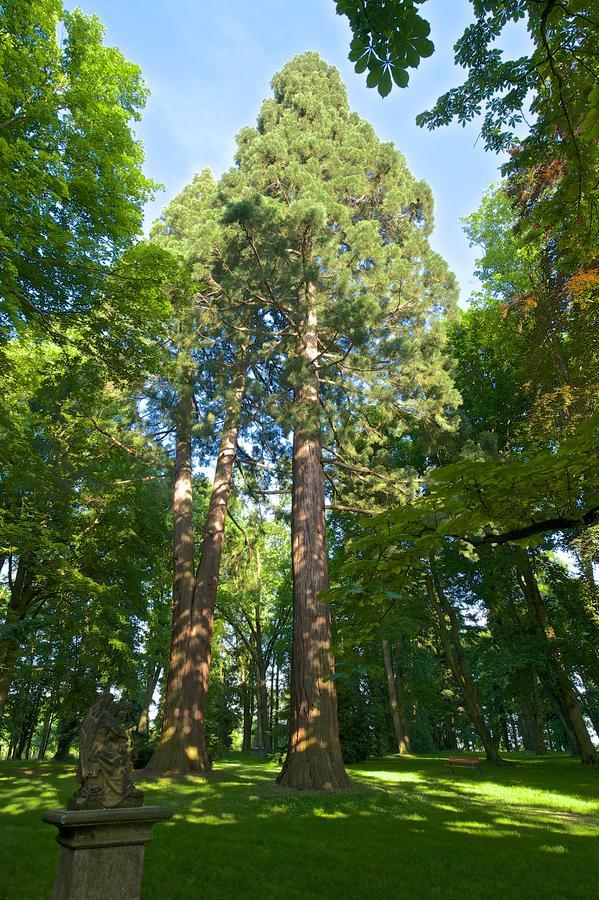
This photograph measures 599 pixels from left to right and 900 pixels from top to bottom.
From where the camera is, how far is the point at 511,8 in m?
3.57

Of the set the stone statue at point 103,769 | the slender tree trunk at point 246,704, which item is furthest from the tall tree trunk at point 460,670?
the slender tree trunk at point 246,704

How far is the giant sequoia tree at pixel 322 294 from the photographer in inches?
353

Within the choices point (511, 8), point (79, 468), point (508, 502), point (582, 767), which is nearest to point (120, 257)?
point (79, 468)

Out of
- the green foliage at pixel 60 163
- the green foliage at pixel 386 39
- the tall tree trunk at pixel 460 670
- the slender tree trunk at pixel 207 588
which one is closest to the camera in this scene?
the green foliage at pixel 386 39

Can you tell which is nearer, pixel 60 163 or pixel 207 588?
pixel 60 163

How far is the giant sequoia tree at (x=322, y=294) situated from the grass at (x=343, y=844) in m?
1.49

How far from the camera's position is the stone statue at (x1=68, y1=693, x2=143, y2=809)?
3490 millimetres

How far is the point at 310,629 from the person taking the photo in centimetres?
909

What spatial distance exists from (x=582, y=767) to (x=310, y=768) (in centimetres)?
1106

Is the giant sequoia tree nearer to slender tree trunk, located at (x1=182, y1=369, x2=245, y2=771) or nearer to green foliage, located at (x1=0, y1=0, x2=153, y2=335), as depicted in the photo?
slender tree trunk, located at (x1=182, y1=369, x2=245, y2=771)

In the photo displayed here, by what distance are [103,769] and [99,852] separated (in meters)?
0.47

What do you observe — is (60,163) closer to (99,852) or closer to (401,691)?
(99,852)

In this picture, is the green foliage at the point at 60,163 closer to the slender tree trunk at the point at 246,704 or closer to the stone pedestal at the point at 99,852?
the stone pedestal at the point at 99,852

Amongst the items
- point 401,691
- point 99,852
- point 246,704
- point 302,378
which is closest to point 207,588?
point 302,378
